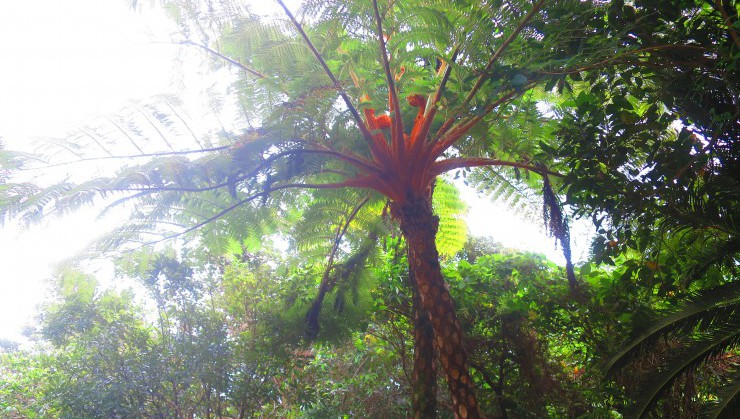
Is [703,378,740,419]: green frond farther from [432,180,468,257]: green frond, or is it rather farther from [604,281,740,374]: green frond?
[432,180,468,257]: green frond

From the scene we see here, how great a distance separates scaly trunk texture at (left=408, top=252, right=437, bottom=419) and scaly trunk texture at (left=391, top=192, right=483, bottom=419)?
7.9 inches

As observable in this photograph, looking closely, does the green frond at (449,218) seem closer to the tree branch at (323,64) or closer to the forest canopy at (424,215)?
the forest canopy at (424,215)

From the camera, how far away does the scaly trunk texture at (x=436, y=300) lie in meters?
2.57

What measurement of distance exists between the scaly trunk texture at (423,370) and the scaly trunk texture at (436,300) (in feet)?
0.66

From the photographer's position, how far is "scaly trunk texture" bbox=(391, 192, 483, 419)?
2.57 metres

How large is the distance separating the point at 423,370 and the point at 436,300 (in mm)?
A: 741

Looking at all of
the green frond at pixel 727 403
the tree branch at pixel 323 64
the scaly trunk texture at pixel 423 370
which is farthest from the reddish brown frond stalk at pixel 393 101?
the green frond at pixel 727 403

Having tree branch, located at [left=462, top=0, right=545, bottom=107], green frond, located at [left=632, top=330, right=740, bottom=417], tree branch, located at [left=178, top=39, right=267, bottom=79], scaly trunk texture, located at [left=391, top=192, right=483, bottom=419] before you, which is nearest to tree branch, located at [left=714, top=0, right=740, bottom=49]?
tree branch, located at [left=462, top=0, right=545, bottom=107]

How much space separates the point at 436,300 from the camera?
2861mm

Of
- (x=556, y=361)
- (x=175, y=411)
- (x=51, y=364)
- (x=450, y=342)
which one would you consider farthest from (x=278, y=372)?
(x=556, y=361)

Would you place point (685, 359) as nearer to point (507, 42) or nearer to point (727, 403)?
point (727, 403)

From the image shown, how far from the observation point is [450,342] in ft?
8.88

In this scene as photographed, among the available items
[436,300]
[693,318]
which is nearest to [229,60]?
[436,300]

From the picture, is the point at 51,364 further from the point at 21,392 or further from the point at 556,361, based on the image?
the point at 556,361
